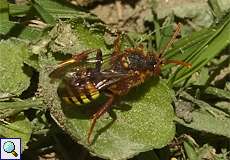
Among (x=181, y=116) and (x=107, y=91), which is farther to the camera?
(x=181, y=116)

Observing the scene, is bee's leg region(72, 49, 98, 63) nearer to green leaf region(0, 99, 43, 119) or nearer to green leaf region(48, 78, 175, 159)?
green leaf region(48, 78, 175, 159)

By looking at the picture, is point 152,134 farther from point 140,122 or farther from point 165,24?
point 165,24

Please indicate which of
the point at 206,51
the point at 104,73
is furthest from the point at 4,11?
the point at 206,51

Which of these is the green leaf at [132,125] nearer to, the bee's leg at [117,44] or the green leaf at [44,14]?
the bee's leg at [117,44]

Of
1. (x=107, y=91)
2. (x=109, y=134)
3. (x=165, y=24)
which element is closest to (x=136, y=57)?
(x=107, y=91)

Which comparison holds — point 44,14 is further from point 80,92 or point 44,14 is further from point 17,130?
point 80,92

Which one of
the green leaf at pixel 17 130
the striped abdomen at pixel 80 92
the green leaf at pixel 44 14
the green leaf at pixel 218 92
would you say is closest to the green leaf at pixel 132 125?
the striped abdomen at pixel 80 92
